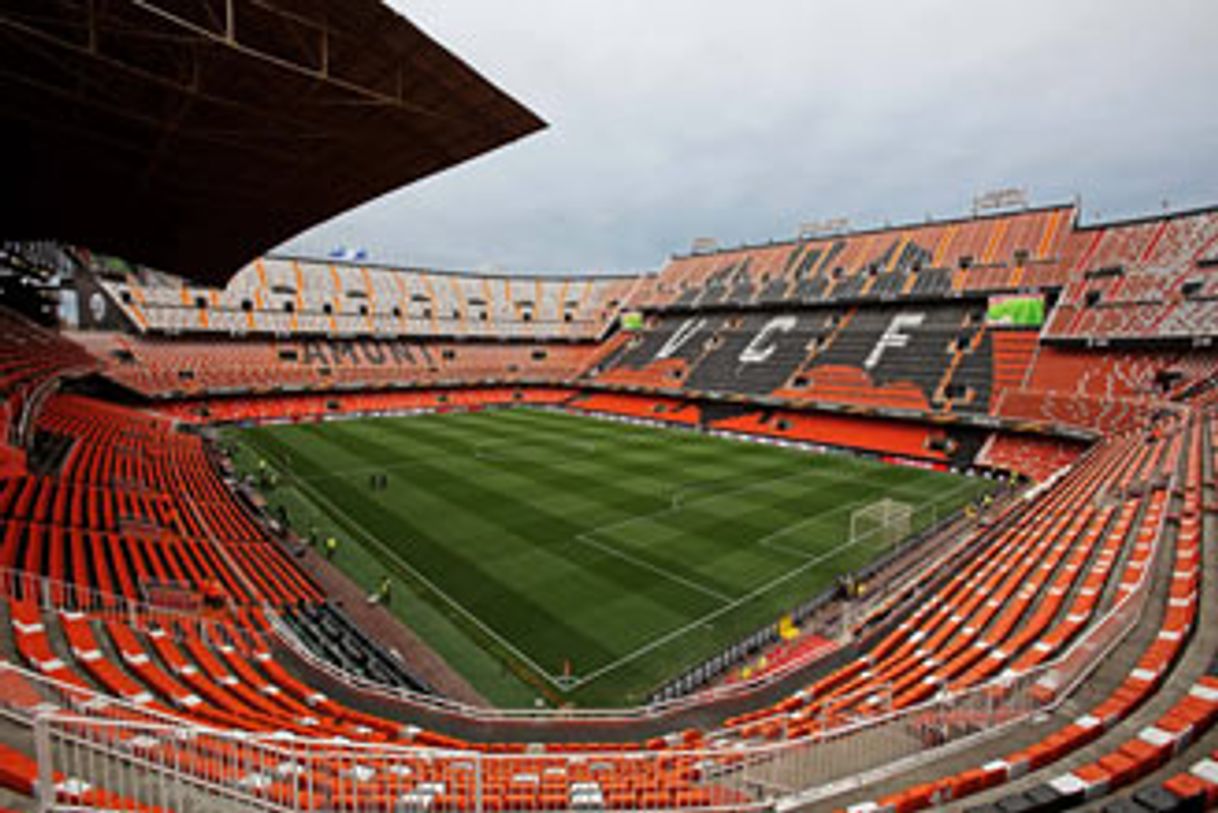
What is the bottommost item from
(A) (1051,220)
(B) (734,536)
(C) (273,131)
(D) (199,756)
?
(B) (734,536)

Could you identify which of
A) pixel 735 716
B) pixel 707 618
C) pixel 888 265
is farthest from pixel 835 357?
pixel 735 716

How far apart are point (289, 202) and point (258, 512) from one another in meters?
11.8

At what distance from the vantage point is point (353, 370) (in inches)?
2207

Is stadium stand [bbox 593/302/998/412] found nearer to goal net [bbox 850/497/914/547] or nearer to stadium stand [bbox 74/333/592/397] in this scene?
stadium stand [bbox 74/333/592/397]

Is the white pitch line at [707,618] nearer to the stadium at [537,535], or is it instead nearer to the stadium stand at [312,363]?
the stadium at [537,535]

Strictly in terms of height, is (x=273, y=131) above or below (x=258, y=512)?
above

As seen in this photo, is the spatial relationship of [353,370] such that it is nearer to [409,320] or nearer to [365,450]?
[409,320]

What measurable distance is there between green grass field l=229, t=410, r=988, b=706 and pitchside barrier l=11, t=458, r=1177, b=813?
7.43 meters

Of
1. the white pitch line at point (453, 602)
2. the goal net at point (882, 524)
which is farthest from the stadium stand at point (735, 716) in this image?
the white pitch line at point (453, 602)

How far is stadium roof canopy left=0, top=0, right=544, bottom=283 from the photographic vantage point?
9.57 metres

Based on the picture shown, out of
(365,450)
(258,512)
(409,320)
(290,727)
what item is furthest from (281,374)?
(290,727)

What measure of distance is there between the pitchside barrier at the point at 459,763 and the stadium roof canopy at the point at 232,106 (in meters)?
8.82

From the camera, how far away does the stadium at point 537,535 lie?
5609 mm

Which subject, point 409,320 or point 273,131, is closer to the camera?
point 273,131
